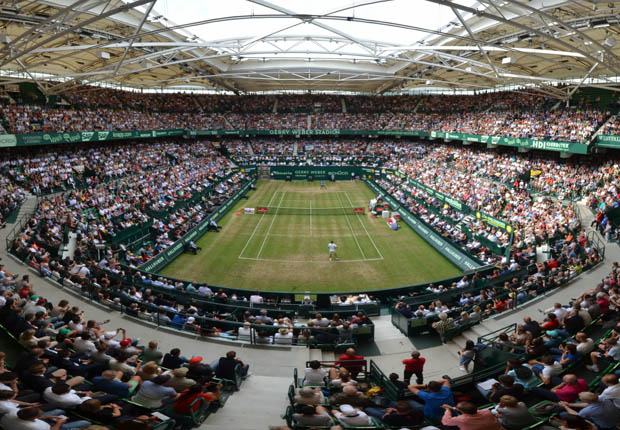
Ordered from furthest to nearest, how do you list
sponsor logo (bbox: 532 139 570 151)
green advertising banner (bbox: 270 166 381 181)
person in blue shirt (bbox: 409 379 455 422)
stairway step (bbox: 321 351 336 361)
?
1. green advertising banner (bbox: 270 166 381 181)
2. sponsor logo (bbox: 532 139 570 151)
3. stairway step (bbox: 321 351 336 361)
4. person in blue shirt (bbox: 409 379 455 422)

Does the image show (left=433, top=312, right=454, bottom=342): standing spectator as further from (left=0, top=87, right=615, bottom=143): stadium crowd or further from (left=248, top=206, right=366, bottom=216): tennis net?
(left=0, top=87, right=615, bottom=143): stadium crowd

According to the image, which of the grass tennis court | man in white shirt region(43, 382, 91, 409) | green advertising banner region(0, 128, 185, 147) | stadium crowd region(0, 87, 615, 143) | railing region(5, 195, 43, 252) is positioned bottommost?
the grass tennis court

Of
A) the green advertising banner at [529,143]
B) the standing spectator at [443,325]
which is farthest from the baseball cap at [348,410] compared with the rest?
the green advertising banner at [529,143]

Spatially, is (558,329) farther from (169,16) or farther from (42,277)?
(169,16)

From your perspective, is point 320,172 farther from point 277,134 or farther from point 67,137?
point 67,137

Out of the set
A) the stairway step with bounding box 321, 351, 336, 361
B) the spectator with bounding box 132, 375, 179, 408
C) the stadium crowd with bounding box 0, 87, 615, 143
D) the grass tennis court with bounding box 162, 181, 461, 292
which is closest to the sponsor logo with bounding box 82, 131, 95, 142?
the stadium crowd with bounding box 0, 87, 615, 143

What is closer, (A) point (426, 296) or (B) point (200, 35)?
(A) point (426, 296)

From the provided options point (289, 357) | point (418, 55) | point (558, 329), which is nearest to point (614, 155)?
point (418, 55)

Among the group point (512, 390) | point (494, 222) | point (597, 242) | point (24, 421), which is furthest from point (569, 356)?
point (494, 222)
